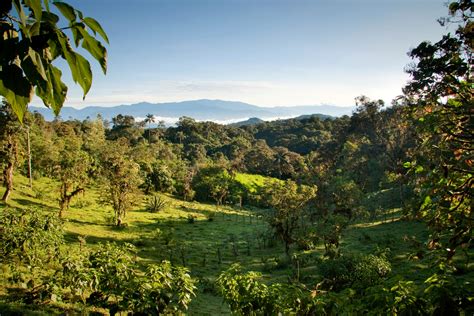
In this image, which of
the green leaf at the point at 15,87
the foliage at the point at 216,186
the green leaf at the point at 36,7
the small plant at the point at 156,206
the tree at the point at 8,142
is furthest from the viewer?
the foliage at the point at 216,186

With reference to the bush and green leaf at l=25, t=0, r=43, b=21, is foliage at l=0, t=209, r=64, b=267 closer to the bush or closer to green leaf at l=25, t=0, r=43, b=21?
the bush

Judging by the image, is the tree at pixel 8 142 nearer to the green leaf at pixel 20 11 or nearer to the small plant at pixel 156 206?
the small plant at pixel 156 206

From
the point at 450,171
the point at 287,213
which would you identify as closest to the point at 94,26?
the point at 450,171

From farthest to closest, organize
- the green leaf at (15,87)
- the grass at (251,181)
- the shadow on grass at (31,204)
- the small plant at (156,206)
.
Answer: the grass at (251,181), the small plant at (156,206), the shadow on grass at (31,204), the green leaf at (15,87)

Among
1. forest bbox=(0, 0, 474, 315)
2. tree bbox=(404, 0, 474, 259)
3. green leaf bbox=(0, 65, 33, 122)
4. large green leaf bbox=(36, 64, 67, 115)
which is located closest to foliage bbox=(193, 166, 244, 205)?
forest bbox=(0, 0, 474, 315)

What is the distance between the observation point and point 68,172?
2495cm

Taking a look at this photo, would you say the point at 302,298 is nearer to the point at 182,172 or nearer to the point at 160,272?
the point at 160,272

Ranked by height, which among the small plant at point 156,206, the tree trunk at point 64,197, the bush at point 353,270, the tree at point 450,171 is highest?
the tree at point 450,171

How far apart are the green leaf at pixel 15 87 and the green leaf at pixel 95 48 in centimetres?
23

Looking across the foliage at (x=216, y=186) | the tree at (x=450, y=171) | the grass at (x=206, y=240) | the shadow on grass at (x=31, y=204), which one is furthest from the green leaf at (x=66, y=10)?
the foliage at (x=216, y=186)

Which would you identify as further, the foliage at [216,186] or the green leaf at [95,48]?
the foliage at [216,186]

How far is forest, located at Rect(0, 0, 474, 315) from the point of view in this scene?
3.53 metres

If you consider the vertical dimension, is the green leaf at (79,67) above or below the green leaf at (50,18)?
below

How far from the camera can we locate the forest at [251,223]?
11.6ft
